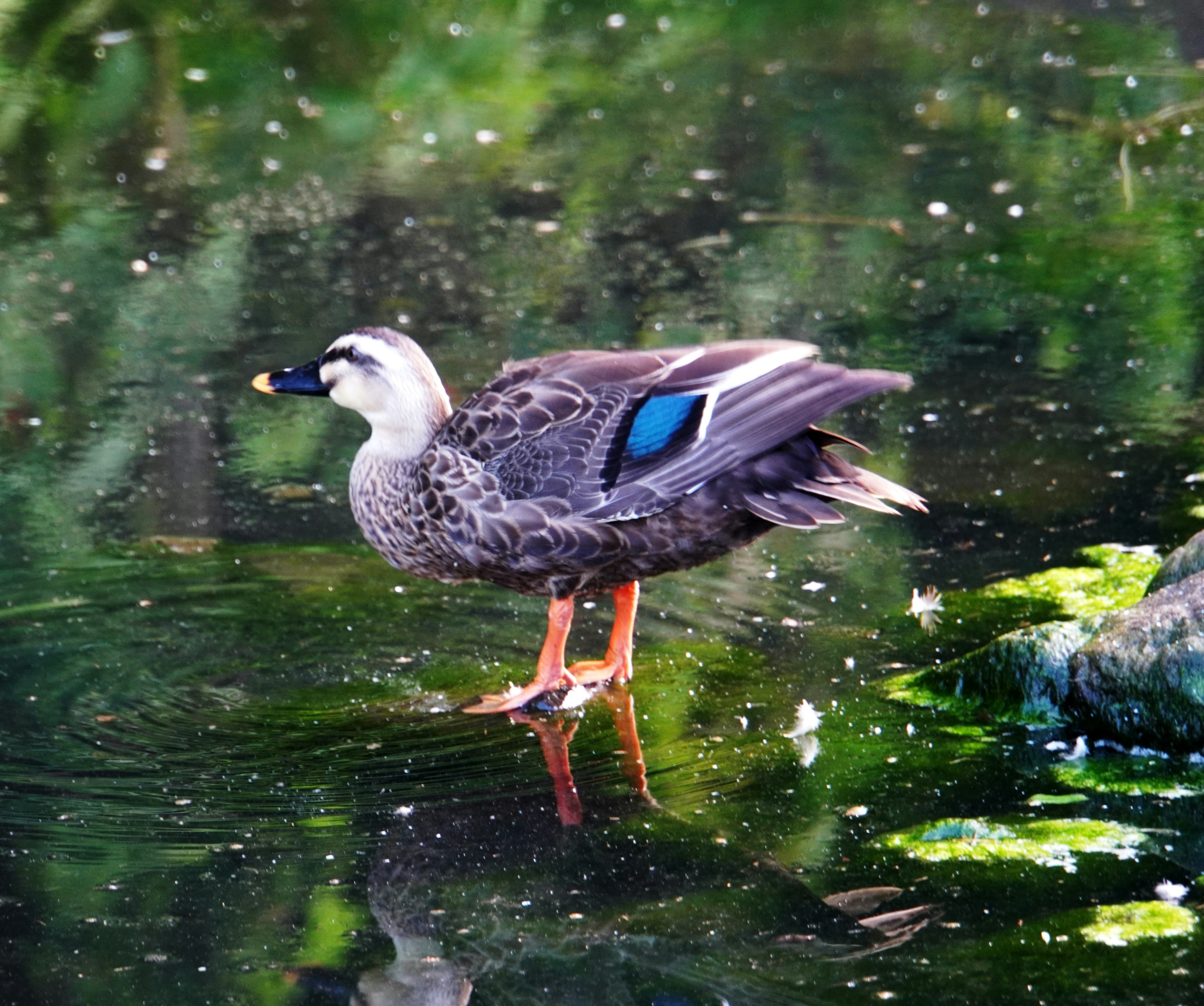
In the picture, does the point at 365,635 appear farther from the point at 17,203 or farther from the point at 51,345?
the point at 17,203

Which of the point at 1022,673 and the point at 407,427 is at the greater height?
the point at 407,427

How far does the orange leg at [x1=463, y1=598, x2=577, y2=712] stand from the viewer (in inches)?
189

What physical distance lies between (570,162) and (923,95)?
9.20 feet

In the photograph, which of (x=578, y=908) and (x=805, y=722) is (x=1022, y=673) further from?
(x=578, y=908)

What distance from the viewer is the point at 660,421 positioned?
4.70 m

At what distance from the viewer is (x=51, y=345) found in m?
7.87

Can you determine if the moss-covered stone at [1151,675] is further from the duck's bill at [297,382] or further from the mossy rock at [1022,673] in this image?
the duck's bill at [297,382]

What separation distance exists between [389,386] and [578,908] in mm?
2078

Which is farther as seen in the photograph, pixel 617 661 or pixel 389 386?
pixel 389 386

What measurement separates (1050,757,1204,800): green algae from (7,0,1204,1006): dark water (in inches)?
1.7

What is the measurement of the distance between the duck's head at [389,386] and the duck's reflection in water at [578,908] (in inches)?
55.6

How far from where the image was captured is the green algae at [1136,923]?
3.36 m

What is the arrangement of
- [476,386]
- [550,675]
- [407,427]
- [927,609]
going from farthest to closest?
1. [476,386]
2. [927,609]
3. [407,427]
4. [550,675]

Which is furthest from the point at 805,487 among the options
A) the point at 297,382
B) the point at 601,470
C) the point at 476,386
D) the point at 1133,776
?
the point at 476,386
